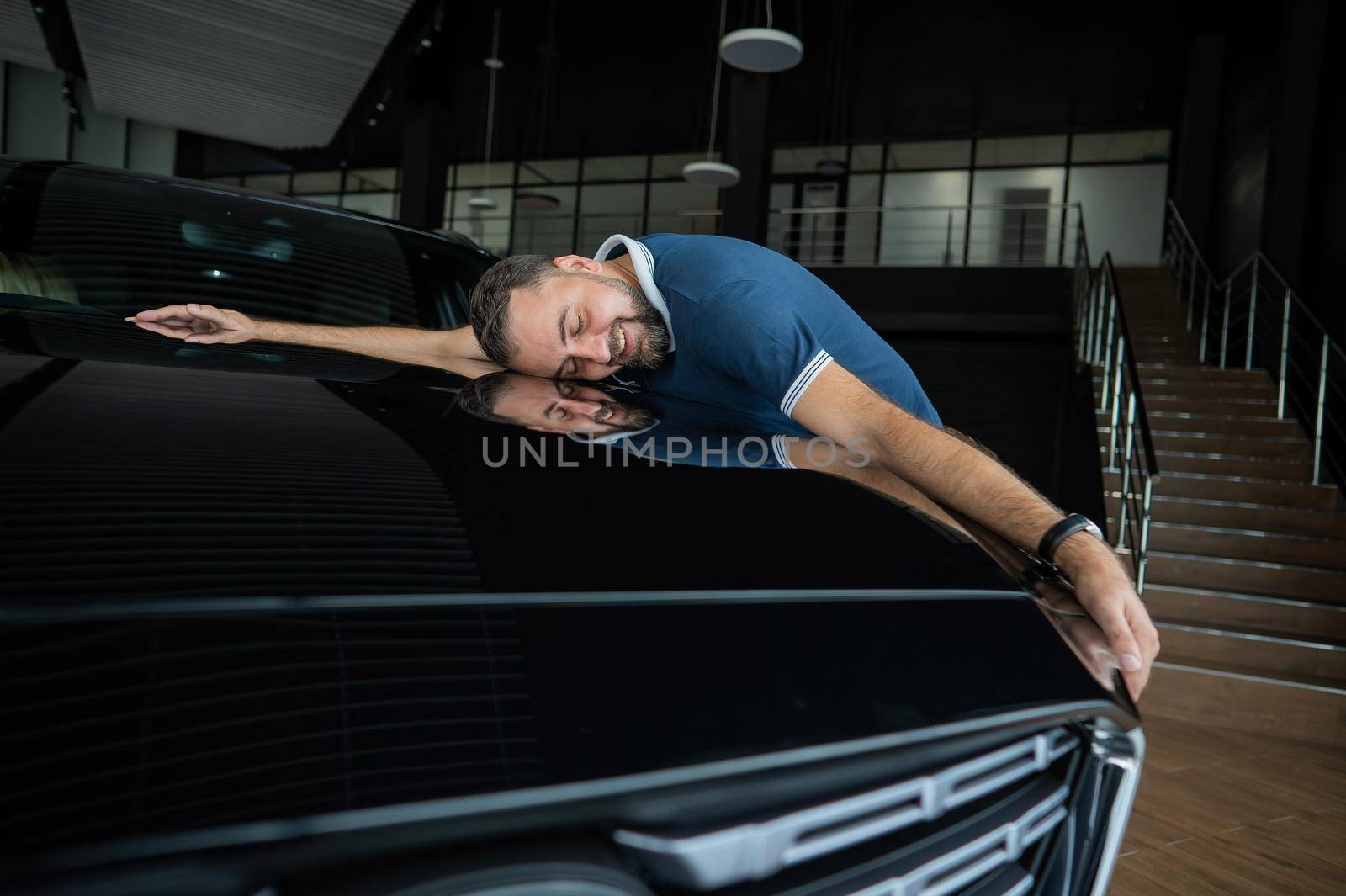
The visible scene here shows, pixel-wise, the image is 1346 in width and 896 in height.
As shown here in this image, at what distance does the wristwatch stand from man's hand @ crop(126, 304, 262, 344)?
3.09 ft

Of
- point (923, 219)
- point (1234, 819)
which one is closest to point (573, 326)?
point (1234, 819)

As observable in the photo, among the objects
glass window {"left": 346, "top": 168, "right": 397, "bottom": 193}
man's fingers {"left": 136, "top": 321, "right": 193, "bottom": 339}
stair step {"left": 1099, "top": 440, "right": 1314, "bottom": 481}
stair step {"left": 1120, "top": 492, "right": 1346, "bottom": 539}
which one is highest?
glass window {"left": 346, "top": 168, "right": 397, "bottom": 193}

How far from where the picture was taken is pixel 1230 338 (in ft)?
23.5

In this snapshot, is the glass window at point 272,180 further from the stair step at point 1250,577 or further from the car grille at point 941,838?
the car grille at point 941,838

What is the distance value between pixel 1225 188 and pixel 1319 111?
9.27ft

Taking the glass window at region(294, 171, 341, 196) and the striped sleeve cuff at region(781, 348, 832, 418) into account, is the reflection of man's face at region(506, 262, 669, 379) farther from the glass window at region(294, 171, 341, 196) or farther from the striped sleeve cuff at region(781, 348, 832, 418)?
the glass window at region(294, 171, 341, 196)

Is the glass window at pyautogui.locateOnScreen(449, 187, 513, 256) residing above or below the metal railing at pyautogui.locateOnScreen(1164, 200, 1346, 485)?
→ above

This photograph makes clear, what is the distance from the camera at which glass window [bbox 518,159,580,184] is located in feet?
48.1

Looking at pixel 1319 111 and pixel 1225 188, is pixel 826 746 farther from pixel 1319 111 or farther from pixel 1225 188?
pixel 1225 188

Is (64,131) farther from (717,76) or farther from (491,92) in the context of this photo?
(717,76)

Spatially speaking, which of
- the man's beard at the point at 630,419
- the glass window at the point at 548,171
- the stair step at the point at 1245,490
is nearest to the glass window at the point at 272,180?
the glass window at the point at 548,171

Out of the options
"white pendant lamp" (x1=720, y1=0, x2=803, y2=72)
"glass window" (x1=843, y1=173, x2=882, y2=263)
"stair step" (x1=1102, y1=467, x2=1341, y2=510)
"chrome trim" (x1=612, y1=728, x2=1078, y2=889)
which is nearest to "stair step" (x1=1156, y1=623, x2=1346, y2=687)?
"stair step" (x1=1102, y1=467, x2=1341, y2=510)

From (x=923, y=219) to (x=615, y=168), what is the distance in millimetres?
5226

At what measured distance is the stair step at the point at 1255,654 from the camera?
3357 millimetres
